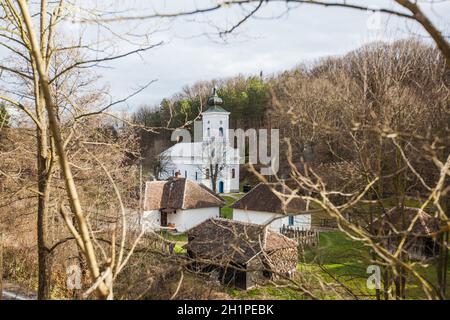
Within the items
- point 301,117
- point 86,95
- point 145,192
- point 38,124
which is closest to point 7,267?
point 86,95

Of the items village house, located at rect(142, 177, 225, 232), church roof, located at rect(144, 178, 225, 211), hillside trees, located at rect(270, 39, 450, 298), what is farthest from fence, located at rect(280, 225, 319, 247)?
church roof, located at rect(144, 178, 225, 211)

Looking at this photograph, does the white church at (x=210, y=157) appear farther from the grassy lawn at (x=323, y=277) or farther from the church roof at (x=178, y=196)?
the grassy lawn at (x=323, y=277)

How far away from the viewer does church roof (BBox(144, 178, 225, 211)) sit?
91.0ft

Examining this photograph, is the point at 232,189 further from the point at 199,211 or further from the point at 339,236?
the point at 339,236

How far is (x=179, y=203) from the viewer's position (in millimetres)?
27672

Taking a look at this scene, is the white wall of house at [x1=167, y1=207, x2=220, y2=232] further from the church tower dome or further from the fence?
the church tower dome

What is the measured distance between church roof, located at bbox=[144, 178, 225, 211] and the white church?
10197 mm

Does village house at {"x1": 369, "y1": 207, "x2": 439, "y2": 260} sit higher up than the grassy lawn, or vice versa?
village house at {"x1": 369, "y1": 207, "x2": 439, "y2": 260}

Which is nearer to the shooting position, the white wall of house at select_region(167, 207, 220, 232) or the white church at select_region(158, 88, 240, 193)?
the white wall of house at select_region(167, 207, 220, 232)

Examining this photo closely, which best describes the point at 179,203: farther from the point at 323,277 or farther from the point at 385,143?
the point at 323,277

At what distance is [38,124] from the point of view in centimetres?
503

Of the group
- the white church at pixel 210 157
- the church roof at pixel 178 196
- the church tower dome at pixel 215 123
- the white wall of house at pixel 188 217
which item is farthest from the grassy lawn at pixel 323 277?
the church tower dome at pixel 215 123

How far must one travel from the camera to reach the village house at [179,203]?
27625mm
